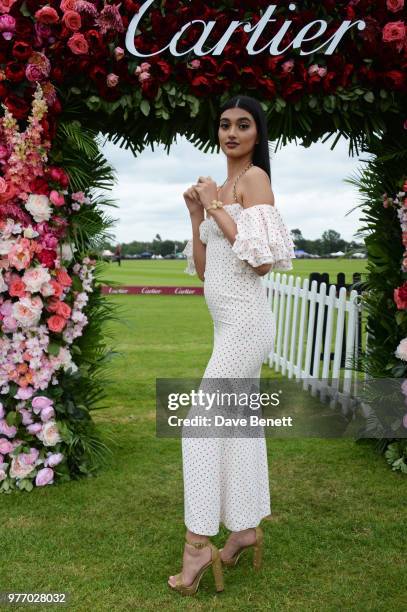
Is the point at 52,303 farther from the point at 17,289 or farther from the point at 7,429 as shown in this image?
the point at 7,429

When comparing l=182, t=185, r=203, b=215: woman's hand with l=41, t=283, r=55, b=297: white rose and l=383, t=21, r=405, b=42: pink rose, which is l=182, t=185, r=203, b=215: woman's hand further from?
l=383, t=21, r=405, b=42: pink rose

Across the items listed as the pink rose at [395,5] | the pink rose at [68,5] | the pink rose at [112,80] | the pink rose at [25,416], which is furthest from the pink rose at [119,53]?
the pink rose at [25,416]

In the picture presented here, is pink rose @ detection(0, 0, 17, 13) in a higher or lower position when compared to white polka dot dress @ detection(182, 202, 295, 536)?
higher

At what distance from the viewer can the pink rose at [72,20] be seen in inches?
151

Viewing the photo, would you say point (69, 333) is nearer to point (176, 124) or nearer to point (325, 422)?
point (176, 124)

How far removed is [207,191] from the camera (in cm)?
305

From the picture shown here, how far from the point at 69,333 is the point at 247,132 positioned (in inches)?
82.3

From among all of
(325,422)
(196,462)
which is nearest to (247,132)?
(196,462)

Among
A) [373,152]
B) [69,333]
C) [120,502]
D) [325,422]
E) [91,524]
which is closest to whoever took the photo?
[91,524]

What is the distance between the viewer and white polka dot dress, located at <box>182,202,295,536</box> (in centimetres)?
303

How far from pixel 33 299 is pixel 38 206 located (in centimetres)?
61

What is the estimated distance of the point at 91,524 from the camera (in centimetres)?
387

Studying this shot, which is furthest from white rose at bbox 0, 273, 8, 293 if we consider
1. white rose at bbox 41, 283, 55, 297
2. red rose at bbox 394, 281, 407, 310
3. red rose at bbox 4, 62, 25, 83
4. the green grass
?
the green grass

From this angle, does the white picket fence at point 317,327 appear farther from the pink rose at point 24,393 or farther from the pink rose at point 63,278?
the pink rose at point 24,393
